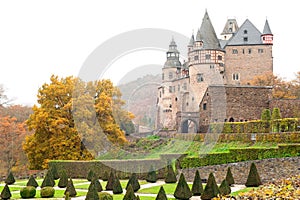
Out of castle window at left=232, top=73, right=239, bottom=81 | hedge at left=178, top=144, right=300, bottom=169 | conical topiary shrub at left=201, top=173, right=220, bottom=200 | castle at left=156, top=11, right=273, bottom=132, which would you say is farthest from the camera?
castle window at left=232, top=73, right=239, bottom=81

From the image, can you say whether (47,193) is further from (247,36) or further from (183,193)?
(247,36)

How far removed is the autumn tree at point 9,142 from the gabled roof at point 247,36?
30.4m

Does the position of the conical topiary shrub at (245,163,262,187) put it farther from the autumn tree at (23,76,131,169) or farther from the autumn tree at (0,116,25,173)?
the autumn tree at (0,116,25,173)

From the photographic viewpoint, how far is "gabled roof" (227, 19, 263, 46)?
56.3 meters

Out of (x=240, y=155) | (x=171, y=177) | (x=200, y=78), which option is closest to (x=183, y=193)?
(x=171, y=177)

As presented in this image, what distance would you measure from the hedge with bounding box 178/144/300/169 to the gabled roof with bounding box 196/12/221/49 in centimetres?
2970

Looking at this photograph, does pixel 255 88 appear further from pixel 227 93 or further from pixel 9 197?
pixel 9 197

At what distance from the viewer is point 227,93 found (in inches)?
1266

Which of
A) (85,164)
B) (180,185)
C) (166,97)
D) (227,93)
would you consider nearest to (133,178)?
(180,185)

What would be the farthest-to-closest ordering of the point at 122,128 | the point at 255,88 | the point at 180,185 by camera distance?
the point at 122,128 → the point at 255,88 → the point at 180,185

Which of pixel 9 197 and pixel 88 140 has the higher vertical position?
pixel 88 140

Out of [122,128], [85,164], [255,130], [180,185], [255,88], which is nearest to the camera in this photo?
[180,185]

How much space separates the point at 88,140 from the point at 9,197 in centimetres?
1126

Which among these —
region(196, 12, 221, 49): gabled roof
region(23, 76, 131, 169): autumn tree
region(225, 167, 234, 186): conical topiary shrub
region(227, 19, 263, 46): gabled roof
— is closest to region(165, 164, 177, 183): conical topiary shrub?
region(225, 167, 234, 186): conical topiary shrub
